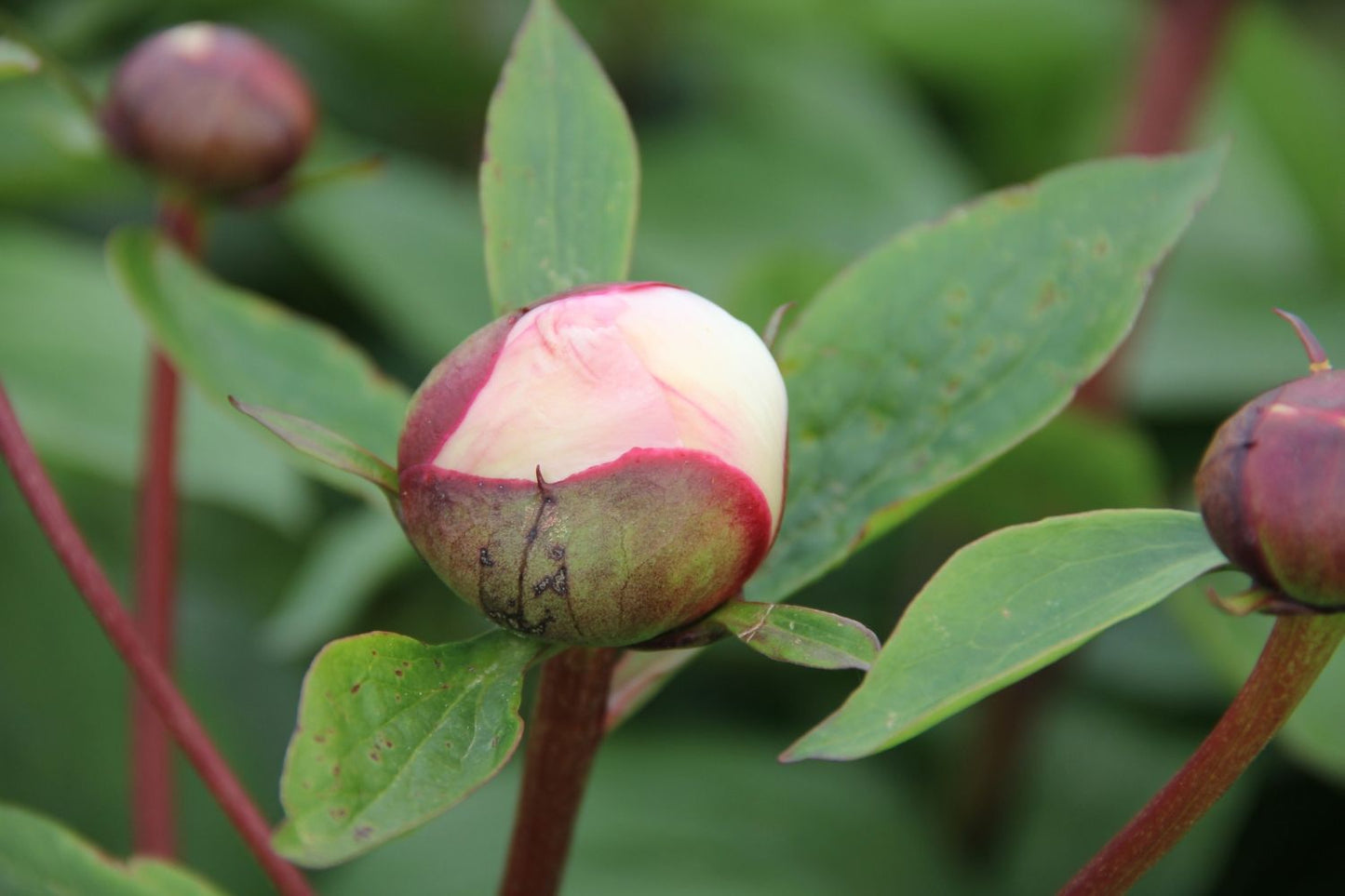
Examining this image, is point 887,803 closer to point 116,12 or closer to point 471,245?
point 471,245

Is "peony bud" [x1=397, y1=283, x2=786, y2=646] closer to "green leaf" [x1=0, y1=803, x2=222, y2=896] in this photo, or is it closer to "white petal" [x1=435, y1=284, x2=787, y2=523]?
"white petal" [x1=435, y1=284, x2=787, y2=523]

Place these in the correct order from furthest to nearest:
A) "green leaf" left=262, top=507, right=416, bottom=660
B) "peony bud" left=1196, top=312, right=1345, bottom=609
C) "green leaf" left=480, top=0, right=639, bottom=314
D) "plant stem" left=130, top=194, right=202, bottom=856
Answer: "green leaf" left=262, top=507, right=416, bottom=660 → "plant stem" left=130, top=194, right=202, bottom=856 → "green leaf" left=480, top=0, right=639, bottom=314 → "peony bud" left=1196, top=312, right=1345, bottom=609

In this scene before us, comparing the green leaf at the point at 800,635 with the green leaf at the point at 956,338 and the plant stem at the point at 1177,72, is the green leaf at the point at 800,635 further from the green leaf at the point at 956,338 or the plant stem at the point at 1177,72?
the plant stem at the point at 1177,72

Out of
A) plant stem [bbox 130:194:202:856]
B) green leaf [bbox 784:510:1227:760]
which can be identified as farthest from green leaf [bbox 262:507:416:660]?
green leaf [bbox 784:510:1227:760]

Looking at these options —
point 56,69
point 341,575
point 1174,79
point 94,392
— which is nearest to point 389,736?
point 56,69

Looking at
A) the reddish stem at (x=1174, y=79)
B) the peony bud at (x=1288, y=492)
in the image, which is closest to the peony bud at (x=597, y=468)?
the peony bud at (x=1288, y=492)

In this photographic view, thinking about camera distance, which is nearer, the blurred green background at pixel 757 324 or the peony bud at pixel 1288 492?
the peony bud at pixel 1288 492

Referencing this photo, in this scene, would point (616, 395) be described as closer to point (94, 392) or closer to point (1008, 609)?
point (1008, 609)
